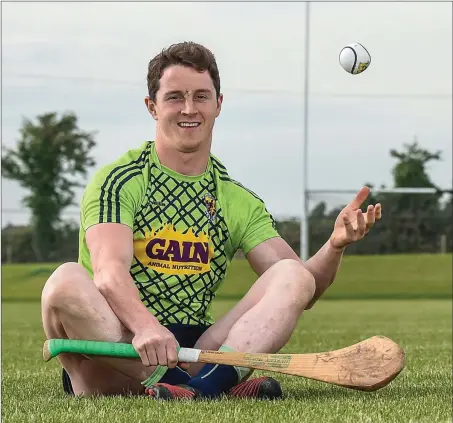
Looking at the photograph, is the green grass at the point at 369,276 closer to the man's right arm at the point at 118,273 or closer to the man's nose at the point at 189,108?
the man's nose at the point at 189,108

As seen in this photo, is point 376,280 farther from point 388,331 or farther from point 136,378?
point 136,378

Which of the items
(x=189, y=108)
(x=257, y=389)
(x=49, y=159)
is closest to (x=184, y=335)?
(x=257, y=389)

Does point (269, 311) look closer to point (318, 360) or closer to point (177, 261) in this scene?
point (318, 360)

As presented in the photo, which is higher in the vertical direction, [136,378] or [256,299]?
[256,299]

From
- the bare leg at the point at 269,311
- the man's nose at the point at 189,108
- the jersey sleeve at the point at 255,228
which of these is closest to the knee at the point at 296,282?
the bare leg at the point at 269,311

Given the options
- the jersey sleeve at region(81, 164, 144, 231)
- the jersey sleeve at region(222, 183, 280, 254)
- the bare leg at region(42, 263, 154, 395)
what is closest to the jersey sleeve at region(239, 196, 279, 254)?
the jersey sleeve at region(222, 183, 280, 254)

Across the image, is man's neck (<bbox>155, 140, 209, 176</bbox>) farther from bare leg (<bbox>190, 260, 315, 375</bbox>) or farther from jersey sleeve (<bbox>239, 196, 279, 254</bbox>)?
bare leg (<bbox>190, 260, 315, 375</bbox>)

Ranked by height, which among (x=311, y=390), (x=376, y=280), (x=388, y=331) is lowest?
→ (x=376, y=280)

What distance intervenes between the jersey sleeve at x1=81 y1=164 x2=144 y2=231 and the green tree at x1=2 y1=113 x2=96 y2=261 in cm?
2872

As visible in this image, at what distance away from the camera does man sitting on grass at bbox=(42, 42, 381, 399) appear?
15.0ft

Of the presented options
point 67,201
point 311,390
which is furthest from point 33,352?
point 67,201

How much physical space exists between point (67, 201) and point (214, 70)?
3115 centimetres

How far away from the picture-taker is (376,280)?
96.4ft

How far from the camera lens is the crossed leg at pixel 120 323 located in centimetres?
454
